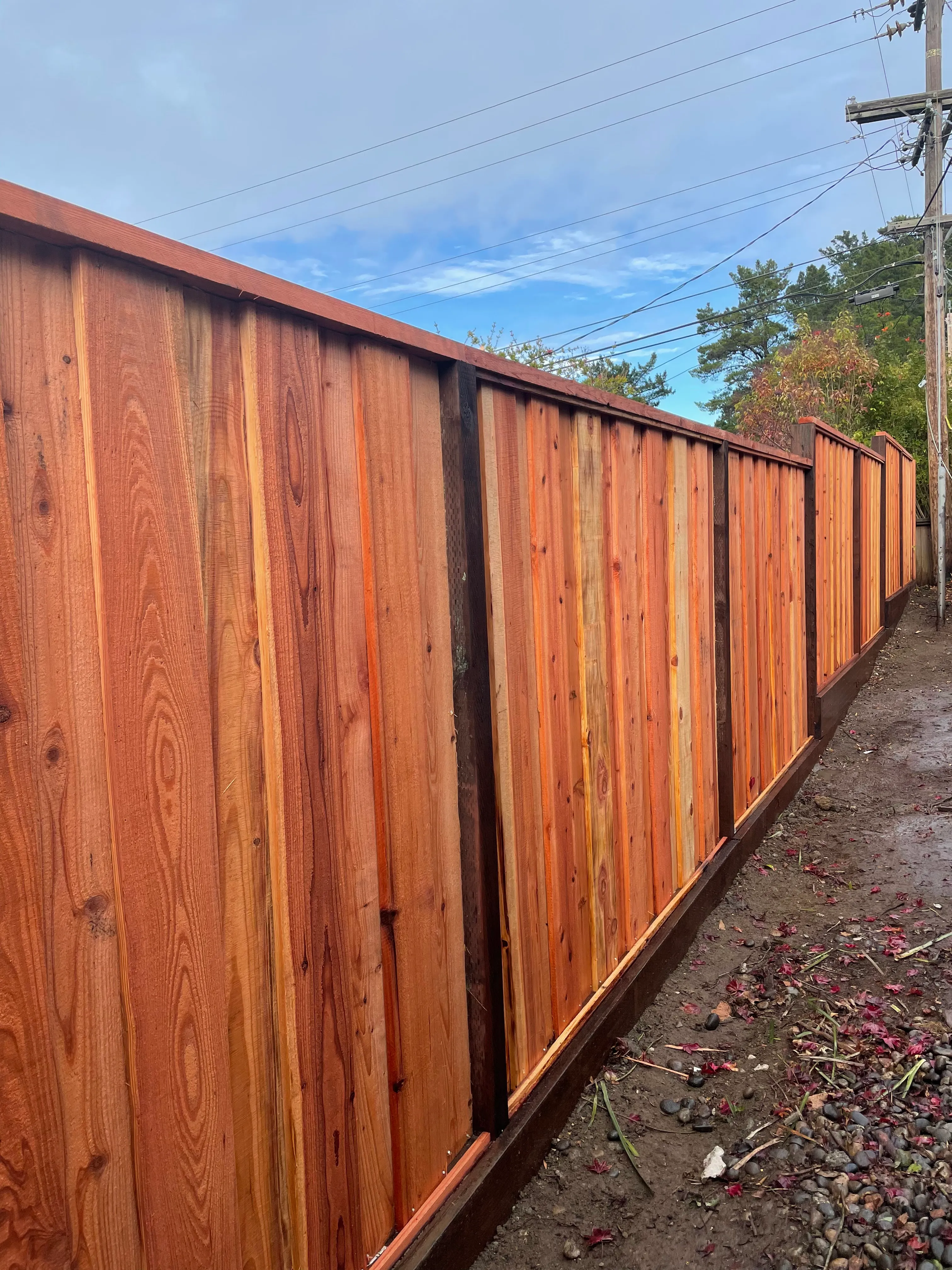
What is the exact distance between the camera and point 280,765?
137 centimetres

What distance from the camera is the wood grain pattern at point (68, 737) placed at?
983 mm

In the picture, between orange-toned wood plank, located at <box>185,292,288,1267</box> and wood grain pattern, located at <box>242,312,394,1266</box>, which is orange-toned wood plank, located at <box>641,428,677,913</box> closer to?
wood grain pattern, located at <box>242,312,394,1266</box>

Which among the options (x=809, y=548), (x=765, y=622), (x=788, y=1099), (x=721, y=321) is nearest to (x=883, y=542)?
(x=809, y=548)

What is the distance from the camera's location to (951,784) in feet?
17.6

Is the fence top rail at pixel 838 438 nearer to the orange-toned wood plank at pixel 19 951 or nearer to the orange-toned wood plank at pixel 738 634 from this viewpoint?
the orange-toned wood plank at pixel 738 634

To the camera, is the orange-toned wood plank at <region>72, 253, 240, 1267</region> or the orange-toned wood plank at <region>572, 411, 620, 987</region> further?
the orange-toned wood plank at <region>572, 411, 620, 987</region>

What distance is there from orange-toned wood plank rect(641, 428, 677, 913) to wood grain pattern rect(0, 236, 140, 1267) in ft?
7.53

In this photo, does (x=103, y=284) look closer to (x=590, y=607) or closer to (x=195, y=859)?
(x=195, y=859)

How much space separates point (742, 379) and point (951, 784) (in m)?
34.3

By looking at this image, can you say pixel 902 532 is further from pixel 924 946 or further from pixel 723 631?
pixel 924 946

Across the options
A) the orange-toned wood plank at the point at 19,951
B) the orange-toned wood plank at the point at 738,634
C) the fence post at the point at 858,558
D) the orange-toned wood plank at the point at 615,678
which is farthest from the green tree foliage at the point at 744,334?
the orange-toned wood plank at the point at 19,951

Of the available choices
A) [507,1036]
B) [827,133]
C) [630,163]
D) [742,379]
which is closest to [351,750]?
[507,1036]

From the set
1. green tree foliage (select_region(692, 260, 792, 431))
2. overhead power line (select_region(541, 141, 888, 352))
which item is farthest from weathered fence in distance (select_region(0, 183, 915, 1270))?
green tree foliage (select_region(692, 260, 792, 431))

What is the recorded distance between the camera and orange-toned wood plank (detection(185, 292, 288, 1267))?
123cm
